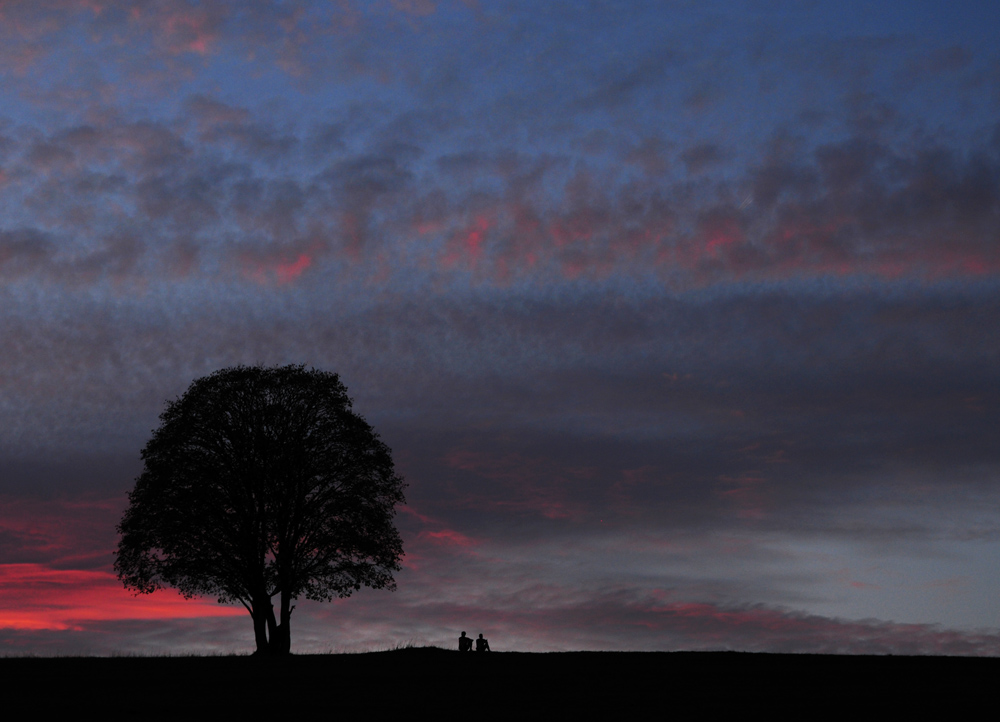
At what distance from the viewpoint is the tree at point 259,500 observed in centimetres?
5362

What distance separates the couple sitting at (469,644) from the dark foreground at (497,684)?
1323 millimetres

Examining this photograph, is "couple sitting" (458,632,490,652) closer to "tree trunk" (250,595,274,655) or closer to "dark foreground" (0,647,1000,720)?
"dark foreground" (0,647,1000,720)

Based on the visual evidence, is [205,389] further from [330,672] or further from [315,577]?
[330,672]

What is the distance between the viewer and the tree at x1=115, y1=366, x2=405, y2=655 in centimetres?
5362

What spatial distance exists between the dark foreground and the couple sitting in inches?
52.1

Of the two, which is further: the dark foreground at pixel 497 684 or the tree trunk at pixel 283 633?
the tree trunk at pixel 283 633

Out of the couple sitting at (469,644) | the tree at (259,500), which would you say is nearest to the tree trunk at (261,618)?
the tree at (259,500)

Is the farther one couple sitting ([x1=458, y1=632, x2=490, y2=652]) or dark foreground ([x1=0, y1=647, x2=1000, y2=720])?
couple sitting ([x1=458, y1=632, x2=490, y2=652])

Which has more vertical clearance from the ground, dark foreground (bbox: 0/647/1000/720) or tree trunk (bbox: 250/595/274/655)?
tree trunk (bbox: 250/595/274/655)

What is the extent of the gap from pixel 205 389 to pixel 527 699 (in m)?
29.7

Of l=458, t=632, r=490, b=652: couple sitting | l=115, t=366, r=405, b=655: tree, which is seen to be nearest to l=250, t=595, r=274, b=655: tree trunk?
l=115, t=366, r=405, b=655: tree

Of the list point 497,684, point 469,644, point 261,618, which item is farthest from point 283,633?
point 497,684

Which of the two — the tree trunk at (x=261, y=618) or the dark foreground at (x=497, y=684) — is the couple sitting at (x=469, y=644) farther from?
the tree trunk at (x=261, y=618)

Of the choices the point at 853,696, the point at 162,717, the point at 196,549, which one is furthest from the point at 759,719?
the point at 196,549
